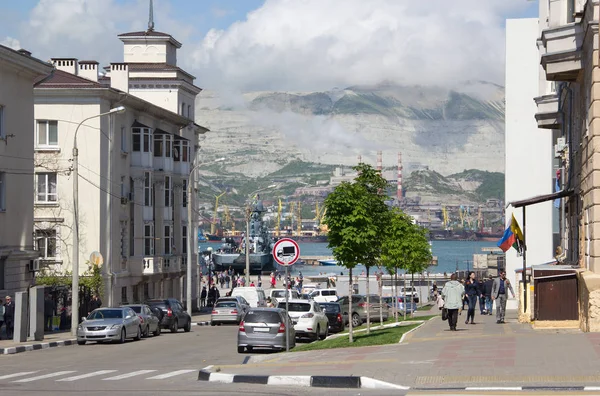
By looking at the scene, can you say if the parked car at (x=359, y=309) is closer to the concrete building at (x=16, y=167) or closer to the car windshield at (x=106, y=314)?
the car windshield at (x=106, y=314)

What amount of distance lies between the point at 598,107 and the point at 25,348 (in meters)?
19.6

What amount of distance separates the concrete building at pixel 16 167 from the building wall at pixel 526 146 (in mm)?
33575

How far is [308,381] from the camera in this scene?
21047 millimetres

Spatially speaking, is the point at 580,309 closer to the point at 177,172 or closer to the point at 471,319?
the point at 471,319

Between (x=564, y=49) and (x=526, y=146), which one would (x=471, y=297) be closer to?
(x=564, y=49)

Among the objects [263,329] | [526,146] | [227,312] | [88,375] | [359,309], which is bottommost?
[227,312]

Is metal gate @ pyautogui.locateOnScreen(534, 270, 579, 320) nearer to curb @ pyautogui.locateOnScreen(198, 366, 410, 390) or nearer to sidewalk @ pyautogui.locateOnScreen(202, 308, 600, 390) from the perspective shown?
sidewalk @ pyautogui.locateOnScreen(202, 308, 600, 390)

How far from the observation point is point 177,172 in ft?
253

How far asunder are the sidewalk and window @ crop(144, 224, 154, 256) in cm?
4155

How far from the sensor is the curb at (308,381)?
2017cm

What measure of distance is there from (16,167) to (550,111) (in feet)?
70.9

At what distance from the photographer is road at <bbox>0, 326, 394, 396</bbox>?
20.7 m

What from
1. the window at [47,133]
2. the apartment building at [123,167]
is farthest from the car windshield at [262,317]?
the window at [47,133]

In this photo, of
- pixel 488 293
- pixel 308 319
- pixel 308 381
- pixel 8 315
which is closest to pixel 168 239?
pixel 488 293
